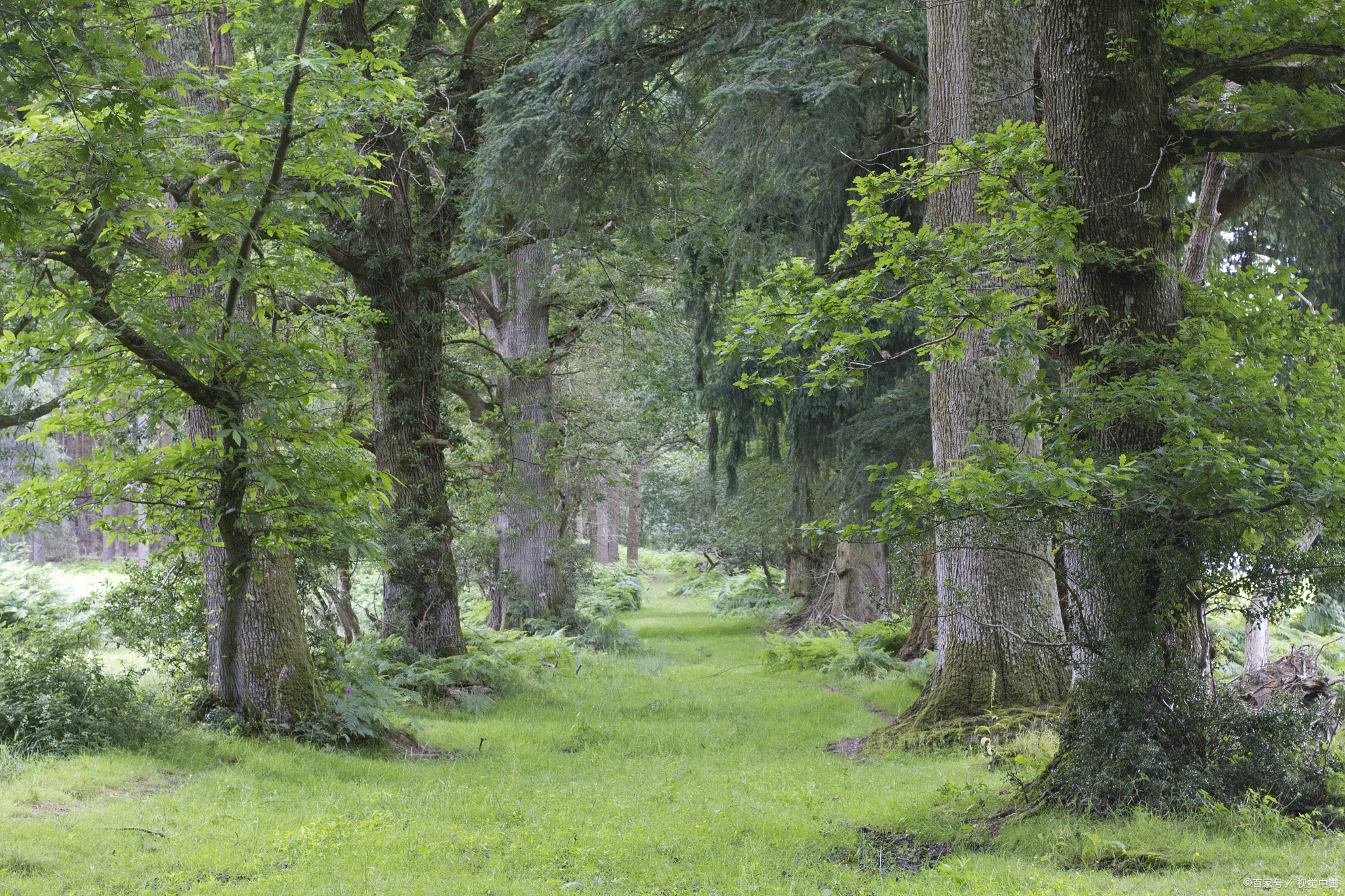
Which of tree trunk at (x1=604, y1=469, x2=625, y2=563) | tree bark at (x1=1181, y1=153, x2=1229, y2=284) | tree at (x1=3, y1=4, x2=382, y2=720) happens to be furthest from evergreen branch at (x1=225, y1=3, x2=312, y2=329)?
tree trunk at (x1=604, y1=469, x2=625, y2=563)

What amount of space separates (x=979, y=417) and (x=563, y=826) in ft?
16.5

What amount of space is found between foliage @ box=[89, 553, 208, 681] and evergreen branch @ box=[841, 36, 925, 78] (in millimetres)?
7780

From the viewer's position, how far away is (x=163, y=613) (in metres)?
7.82

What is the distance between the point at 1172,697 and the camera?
Result: 4973 millimetres

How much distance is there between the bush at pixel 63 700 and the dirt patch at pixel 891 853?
17.1 ft

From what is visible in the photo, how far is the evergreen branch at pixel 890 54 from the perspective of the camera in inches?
356

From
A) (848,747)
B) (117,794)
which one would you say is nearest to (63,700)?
(117,794)

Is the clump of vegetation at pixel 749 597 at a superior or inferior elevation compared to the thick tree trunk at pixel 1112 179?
inferior

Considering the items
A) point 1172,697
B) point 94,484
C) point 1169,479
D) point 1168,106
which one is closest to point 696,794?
point 1172,697

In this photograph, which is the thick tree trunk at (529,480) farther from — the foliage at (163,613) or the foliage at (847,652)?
the foliage at (163,613)

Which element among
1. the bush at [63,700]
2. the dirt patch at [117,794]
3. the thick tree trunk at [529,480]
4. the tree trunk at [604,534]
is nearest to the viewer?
the dirt patch at [117,794]

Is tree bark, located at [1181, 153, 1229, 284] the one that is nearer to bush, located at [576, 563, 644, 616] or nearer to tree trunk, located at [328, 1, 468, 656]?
tree trunk, located at [328, 1, 468, 656]

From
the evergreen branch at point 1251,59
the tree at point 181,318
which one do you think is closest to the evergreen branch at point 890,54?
the evergreen branch at point 1251,59

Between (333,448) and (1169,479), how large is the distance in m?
4.62
